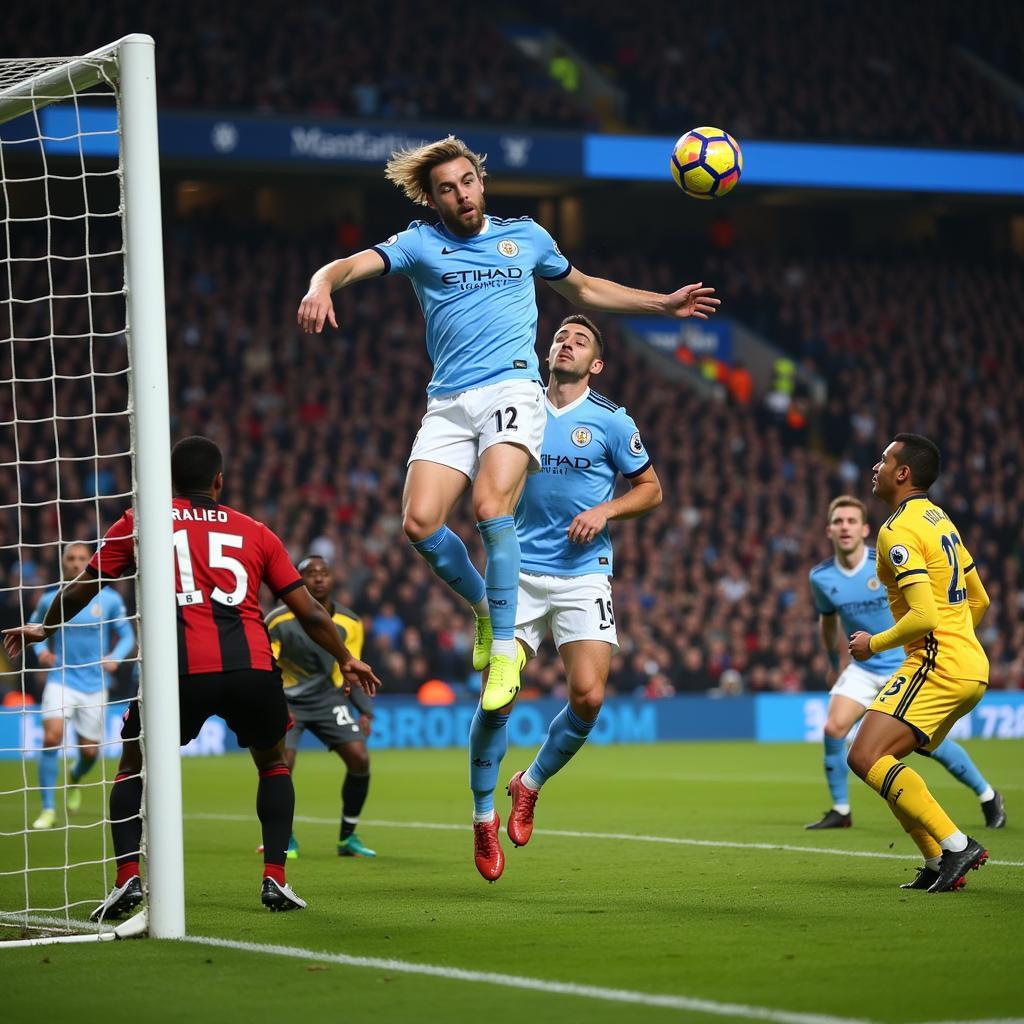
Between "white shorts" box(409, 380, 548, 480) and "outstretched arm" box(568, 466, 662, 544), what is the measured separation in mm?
665

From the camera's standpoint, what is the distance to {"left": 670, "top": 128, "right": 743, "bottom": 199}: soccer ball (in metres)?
8.40

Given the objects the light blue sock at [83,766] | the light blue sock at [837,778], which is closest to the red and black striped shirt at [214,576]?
the light blue sock at [837,778]

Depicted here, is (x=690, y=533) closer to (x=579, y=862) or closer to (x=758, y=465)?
(x=758, y=465)

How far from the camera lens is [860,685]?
12555 millimetres

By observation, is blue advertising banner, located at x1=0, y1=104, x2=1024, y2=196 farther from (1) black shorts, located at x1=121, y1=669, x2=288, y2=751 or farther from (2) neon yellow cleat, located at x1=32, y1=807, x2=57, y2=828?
(1) black shorts, located at x1=121, y1=669, x2=288, y2=751

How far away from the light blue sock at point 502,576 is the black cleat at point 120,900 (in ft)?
6.37

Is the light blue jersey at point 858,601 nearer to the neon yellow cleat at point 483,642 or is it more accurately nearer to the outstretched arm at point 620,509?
the outstretched arm at point 620,509

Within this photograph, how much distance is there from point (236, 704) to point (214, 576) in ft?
1.80

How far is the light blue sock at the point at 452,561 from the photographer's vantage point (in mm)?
7863

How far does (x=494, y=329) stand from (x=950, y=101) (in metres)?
28.2

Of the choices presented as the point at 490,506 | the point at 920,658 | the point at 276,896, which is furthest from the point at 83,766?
the point at 920,658

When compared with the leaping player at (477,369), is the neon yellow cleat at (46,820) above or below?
below

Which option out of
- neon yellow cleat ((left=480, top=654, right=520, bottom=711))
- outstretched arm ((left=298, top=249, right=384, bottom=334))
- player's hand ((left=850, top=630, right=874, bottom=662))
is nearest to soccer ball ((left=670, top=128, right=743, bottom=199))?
outstretched arm ((left=298, top=249, right=384, bottom=334))

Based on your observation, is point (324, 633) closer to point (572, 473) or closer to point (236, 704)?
point (236, 704)
